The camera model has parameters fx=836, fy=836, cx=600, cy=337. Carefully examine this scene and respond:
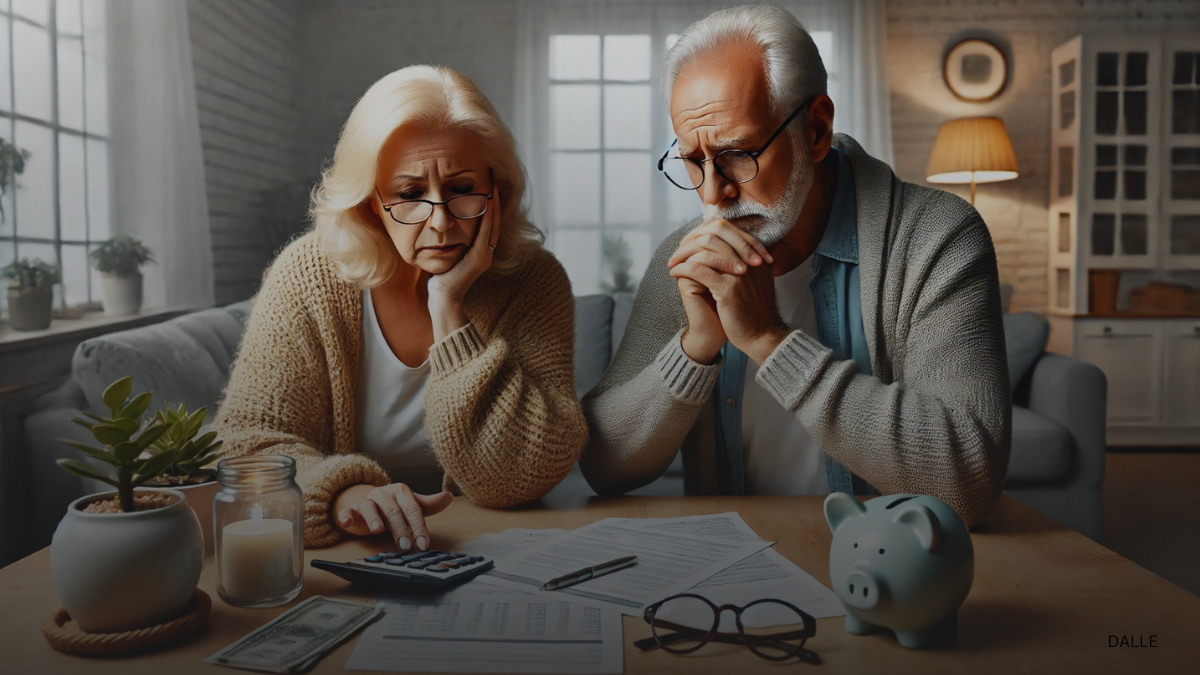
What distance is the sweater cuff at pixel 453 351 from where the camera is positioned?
1.22 m

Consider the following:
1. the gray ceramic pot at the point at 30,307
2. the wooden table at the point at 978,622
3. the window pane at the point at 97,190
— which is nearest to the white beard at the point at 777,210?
the wooden table at the point at 978,622

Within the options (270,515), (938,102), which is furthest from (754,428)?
(938,102)

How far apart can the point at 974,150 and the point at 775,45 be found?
3.58 m

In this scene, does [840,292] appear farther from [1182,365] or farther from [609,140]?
[1182,365]

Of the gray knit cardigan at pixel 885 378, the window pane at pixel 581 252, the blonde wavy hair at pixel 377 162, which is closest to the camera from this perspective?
the gray knit cardigan at pixel 885 378

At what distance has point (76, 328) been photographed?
2330 mm

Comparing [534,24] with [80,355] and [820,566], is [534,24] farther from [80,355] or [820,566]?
[820,566]

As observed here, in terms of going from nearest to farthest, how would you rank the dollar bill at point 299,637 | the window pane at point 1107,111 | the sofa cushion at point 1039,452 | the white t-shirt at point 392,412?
the dollar bill at point 299,637, the white t-shirt at point 392,412, the sofa cushion at point 1039,452, the window pane at point 1107,111

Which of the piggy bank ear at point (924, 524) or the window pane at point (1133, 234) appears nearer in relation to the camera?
the piggy bank ear at point (924, 524)

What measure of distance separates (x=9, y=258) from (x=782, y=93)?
2020 millimetres

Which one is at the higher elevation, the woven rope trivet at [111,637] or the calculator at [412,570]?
the calculator at [412,570]

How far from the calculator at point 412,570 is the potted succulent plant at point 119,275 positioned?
229cm

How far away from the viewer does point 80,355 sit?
1.79 metres

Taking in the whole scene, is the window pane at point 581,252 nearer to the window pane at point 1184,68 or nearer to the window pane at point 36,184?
the window pane at point 36,184
